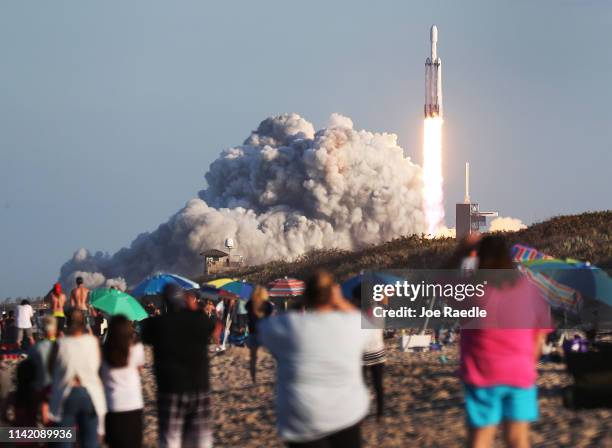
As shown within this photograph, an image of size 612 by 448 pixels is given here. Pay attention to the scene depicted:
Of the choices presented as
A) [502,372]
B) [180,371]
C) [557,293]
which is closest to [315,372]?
[502,372]

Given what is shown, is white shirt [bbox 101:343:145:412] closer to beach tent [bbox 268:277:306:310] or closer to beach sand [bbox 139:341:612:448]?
beach sand [bbox 139:341:612:448]

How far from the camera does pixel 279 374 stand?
6.41 meters

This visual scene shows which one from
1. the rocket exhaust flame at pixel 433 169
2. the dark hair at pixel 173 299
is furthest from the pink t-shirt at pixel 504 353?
the rocket exhaust flame at pixel 433 169

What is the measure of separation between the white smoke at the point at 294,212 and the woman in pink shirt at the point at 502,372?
2464 inches

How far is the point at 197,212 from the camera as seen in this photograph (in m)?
73.5

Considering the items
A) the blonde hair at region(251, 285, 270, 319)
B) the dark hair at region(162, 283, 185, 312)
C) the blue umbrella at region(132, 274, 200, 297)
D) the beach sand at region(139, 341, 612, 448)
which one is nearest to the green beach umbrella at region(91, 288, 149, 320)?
the beach sand at region(139, 341, 612, 448)

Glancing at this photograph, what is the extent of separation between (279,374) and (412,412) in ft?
24.2

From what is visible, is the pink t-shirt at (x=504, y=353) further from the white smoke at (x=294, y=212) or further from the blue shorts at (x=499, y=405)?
the white smoke at (x=294, y=212)

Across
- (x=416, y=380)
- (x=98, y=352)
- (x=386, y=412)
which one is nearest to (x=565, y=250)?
(x=416, y=380)

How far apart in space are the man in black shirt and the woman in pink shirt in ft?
7.04

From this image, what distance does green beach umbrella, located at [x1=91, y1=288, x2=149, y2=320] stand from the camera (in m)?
22.6

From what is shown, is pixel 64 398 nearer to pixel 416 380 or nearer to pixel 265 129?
pixel 416 380

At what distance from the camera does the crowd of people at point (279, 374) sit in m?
6.29

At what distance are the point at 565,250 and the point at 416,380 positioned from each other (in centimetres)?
2308
